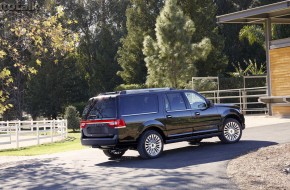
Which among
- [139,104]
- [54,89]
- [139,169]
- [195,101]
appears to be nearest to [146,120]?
[139,104]

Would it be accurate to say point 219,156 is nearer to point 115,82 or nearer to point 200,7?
point 200,7

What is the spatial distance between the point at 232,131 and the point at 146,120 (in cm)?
348

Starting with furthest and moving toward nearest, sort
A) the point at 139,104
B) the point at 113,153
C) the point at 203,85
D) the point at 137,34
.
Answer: the point at 137,34 → the point at 203,85 → the point at 113,153 → the point at 139,104

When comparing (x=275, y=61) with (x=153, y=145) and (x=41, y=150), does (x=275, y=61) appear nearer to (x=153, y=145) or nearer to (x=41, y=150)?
(x=41, y=150)

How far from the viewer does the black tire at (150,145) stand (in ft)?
45.0

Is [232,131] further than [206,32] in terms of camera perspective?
No

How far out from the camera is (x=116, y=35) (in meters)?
62.1

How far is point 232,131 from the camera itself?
15961mm

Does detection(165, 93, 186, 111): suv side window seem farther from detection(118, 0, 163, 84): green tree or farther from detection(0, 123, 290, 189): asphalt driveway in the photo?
detection(118, 0, 163, 84): green tree

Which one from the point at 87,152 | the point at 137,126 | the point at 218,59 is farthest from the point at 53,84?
the point at 137,126

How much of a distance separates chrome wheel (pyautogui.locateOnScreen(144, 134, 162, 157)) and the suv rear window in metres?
1.19

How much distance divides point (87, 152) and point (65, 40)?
485 centimetres

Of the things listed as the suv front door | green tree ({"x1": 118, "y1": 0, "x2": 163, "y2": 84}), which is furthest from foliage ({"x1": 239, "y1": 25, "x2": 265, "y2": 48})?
the suv front door

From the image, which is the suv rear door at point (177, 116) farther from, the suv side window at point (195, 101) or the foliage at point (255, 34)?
the foliage at point (255, 34)
